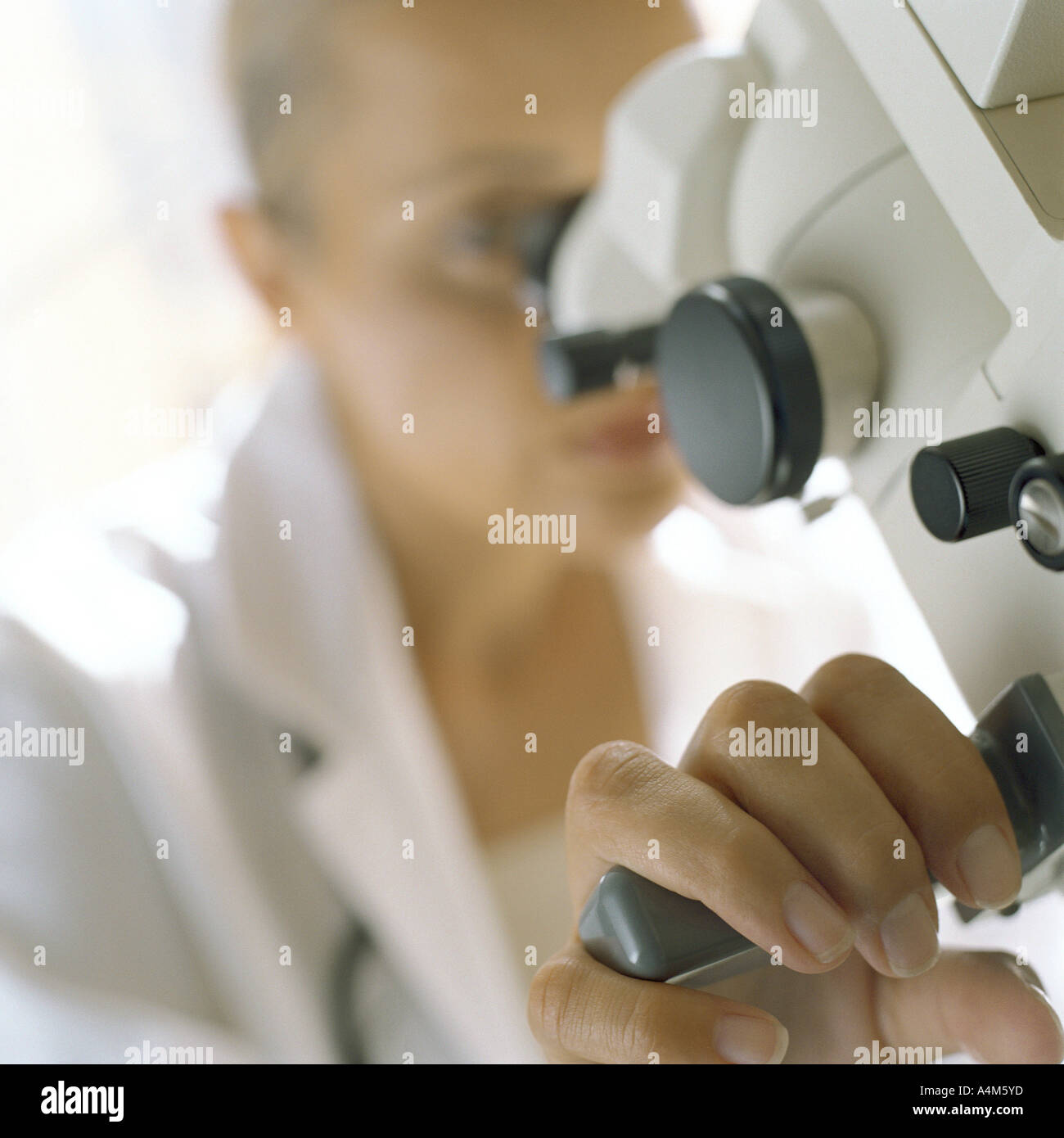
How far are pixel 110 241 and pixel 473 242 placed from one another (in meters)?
0.50

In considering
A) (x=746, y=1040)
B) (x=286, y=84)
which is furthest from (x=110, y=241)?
(x=746, y=1040)

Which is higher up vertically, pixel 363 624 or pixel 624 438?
pixel 624 438

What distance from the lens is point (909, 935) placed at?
0.30 meters

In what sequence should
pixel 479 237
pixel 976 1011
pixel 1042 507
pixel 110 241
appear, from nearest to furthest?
pixel 1042 507, pixel 976 1011, pixel 479 237, pixel 110 241

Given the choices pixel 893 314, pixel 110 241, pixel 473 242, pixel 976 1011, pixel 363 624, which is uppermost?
pixel 110 241

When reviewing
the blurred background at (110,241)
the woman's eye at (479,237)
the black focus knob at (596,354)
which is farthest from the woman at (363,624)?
the black focus knob at (596,354)

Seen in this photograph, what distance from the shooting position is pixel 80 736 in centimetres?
84

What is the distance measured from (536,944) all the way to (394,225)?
60cm

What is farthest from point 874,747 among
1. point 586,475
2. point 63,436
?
point 63,436

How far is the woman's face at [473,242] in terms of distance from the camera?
0.77 metres

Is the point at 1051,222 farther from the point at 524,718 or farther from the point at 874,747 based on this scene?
the point at 524,718

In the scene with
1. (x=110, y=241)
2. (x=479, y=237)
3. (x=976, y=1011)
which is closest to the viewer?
(x=976, y=1011)

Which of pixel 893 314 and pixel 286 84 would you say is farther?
pixel 286 84

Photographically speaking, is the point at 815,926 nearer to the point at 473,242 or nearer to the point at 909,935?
the point at 909,935
